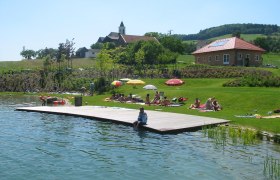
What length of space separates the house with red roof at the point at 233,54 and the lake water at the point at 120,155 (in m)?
56.2

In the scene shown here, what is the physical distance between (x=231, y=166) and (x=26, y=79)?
60.3 m

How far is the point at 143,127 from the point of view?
2612 centimetres

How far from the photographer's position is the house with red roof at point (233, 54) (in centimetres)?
7831

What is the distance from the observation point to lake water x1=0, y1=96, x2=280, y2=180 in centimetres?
1577

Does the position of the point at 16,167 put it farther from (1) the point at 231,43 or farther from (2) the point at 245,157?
(1) the point at 231,43

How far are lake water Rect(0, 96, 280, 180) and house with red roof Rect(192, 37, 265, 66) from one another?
5621cm

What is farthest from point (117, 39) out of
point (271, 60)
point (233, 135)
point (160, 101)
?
point (233, 135)

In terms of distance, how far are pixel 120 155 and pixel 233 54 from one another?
209 ft

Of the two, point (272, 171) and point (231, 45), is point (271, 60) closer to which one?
point (231, 45)

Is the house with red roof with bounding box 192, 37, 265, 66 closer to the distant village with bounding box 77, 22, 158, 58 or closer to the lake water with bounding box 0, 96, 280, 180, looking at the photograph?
the distant village with bounding box 77, 22, 158, 58

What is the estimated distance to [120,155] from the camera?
18.8m

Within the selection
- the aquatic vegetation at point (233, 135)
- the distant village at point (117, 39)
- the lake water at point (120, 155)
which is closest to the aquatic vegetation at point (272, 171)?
the lake water at point (120, 155)

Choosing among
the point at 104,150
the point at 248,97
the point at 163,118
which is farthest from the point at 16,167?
the point at 248,97

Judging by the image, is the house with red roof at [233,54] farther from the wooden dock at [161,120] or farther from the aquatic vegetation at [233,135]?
the aquatic vegetation at [233,135]
